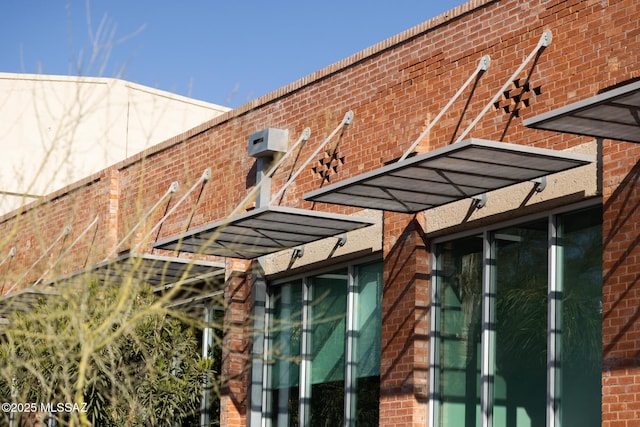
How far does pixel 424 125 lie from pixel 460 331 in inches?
101

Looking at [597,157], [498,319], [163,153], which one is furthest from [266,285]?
[597,157]

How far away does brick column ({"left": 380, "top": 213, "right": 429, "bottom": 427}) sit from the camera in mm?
14773

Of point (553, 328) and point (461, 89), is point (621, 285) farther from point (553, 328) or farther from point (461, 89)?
point (461, 89)

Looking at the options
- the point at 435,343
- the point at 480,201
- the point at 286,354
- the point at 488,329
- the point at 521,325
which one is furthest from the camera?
the point at 286,354

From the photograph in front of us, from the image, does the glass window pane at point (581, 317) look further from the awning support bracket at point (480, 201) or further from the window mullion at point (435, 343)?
the window mullion at point (435, 343)

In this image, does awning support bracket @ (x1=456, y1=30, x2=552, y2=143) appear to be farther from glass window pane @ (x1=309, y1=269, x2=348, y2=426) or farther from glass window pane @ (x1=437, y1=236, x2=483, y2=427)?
glass window pane @ (x1=309, y1=269, x2=348, y2=426)

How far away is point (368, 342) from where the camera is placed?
16234mm

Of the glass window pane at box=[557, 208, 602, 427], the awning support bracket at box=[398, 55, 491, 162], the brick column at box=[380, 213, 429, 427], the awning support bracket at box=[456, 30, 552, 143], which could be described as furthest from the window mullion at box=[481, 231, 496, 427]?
the awning support bracket at box=[456, 30, 552, 143]

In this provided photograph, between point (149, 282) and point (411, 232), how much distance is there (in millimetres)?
6043

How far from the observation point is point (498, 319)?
14062 millimetres

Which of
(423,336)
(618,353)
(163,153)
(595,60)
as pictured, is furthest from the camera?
(163,153)

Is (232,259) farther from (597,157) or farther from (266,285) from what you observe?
(597,157)

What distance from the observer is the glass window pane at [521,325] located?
1330cm

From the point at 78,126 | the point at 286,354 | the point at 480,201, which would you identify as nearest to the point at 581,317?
the point at 480,201
